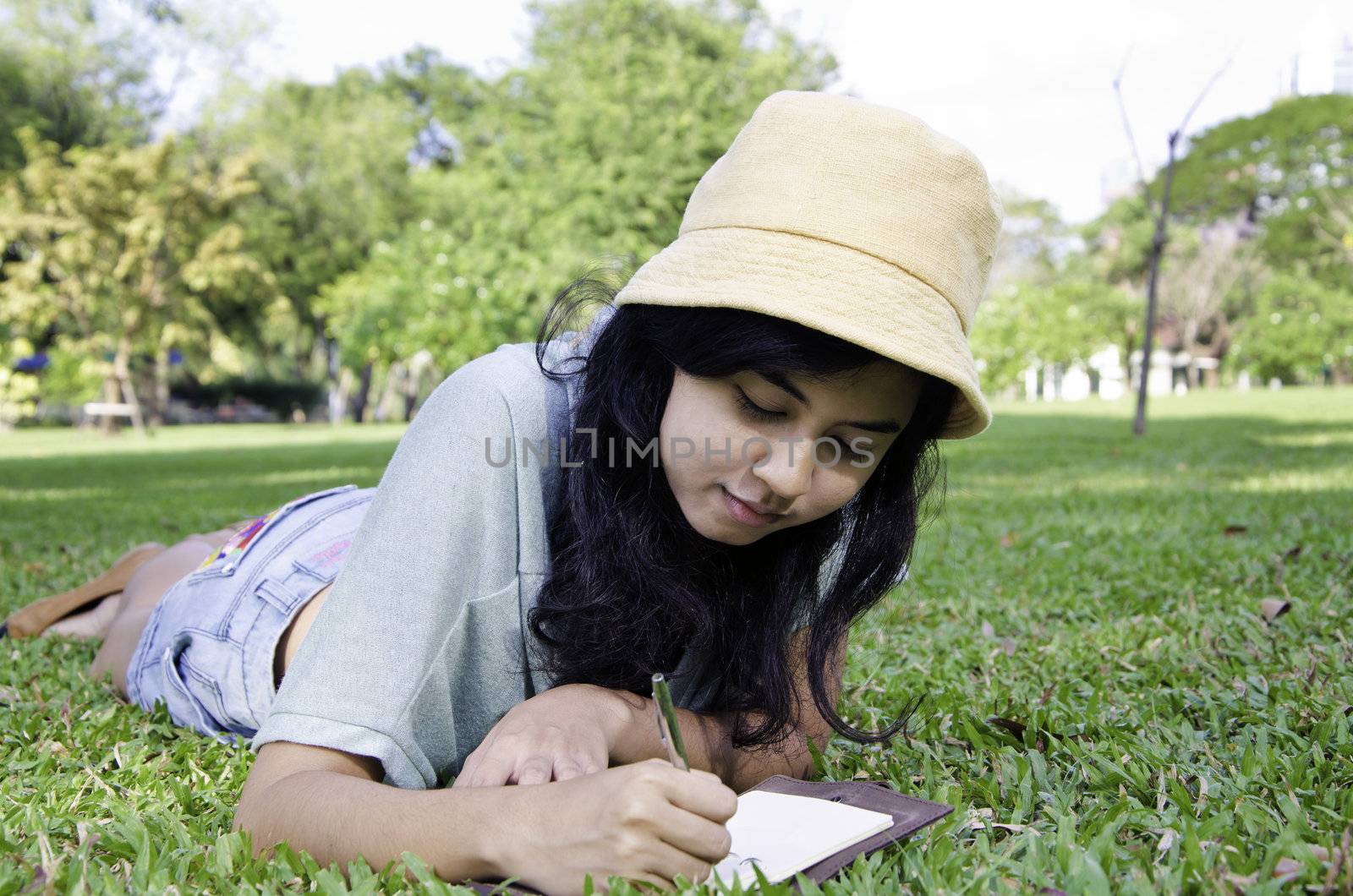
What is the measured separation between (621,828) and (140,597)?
218 cm

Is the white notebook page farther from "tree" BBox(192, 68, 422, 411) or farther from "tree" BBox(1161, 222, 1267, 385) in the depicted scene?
"tree" BBox(1161, 222, 1267, 385)

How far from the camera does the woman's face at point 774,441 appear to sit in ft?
5.29

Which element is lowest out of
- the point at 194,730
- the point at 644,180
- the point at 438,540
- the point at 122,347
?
the point at 194,730

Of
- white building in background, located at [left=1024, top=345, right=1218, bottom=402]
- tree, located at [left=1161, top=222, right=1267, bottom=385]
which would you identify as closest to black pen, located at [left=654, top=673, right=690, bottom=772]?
white building in background, located at [left=1024, top=345, right=1218, bottom=402]

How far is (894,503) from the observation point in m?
2.02

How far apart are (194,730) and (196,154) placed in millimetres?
28000

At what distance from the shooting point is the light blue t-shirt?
1618mm

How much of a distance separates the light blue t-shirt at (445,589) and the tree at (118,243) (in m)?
21.9

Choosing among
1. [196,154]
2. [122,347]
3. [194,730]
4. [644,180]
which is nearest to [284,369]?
[196,154]

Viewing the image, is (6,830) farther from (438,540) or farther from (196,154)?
(196,154)

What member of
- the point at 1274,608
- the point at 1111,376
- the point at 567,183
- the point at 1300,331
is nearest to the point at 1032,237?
the point at 1111,376

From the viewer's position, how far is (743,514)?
5.54 ft

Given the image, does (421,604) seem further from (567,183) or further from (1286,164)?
(1286,164)

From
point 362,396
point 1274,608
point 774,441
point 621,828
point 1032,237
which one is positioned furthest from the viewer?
point 1032,237
